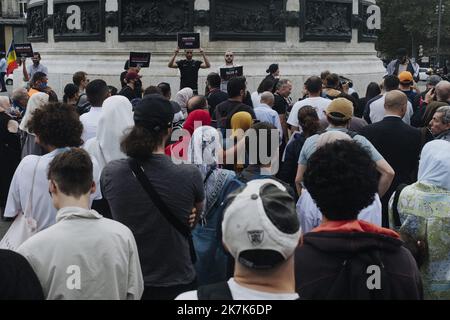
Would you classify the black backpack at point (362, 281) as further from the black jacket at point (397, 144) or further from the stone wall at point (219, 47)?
the stone wall at point (219, 47)

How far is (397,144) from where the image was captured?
22.1ft

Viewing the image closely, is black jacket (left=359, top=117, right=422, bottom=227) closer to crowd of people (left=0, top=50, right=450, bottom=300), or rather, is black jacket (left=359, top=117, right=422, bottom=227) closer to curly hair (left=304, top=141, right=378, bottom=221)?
crowd of people (left=0, top=50, right=450, bottom=300)

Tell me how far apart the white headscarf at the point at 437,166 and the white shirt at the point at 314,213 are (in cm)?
39

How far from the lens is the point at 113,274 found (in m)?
3.46

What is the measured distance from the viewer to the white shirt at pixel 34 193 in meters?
4.59

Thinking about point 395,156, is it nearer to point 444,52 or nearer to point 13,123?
point 13,123

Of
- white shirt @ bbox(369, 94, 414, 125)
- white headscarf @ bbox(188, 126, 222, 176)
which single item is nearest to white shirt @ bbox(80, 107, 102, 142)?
white headscarf @ bbox(188, 126, 222, 176)

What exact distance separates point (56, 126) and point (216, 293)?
8.56 ft

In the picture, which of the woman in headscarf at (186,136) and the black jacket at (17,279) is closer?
the black jacket at (17,279)

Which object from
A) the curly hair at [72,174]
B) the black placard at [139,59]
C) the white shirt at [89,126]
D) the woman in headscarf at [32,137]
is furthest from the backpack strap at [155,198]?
the black placard at [139,59]

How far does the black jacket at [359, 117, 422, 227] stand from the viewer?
6719 millimetres

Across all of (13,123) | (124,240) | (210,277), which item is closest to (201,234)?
(210,277)

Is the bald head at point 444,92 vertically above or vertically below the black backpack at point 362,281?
above
